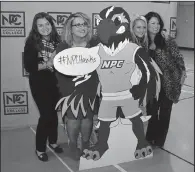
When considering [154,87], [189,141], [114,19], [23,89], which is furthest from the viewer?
[23,89]

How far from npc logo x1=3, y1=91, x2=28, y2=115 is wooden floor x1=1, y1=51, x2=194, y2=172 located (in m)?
0.18

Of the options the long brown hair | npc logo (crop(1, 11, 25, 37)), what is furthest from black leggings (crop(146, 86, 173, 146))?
npc logo (crop(1, 11, 25, 37))

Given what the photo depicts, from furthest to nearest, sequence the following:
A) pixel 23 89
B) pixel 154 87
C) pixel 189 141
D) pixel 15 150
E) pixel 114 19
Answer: pixel 23 89 < pixel 189 141 < pixel 15 150 < pixel 154 87 < pixel 114 19

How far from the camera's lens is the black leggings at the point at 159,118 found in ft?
6.69

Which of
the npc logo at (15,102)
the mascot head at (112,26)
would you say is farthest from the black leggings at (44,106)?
the npc logo at (15,102)

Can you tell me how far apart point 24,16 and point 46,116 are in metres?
0.96

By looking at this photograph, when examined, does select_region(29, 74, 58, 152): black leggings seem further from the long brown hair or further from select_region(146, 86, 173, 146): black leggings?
select_region(146, 86, 173, 146): black leggings

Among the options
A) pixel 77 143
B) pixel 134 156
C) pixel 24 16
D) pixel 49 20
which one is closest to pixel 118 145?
pixel 134 156

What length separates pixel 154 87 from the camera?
1950mm

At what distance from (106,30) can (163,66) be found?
0.47 meters

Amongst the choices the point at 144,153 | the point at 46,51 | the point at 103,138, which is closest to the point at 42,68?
the point at 46,51

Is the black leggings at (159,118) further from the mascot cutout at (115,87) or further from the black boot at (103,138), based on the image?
the black boot at (103,138)

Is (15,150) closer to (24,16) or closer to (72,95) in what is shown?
(72,95)

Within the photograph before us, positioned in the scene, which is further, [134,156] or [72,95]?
[134,156]
